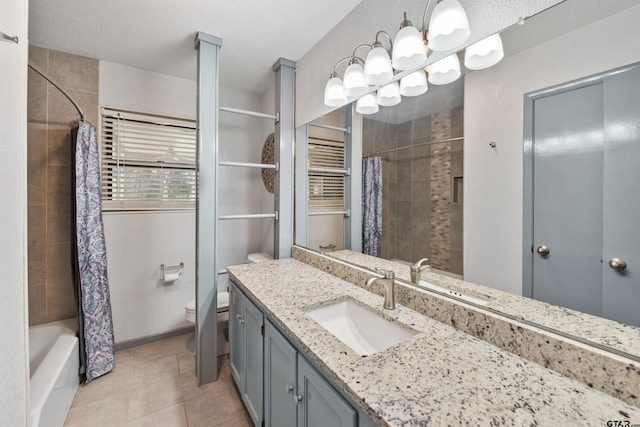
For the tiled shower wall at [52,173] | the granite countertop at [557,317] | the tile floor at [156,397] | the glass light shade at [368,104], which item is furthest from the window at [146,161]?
the granite countertop at [557,317]

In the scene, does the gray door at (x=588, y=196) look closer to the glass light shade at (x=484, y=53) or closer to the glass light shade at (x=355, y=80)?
the glass light shade at (x=484, y=53)

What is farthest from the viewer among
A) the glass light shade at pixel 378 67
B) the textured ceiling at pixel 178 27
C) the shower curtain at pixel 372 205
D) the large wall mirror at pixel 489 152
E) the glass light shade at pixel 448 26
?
the textured ceiling at pixel 178 27

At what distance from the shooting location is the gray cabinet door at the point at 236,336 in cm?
168

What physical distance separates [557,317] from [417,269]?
495 mm

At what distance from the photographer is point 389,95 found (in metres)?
1.39

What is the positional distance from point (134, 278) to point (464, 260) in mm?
2645

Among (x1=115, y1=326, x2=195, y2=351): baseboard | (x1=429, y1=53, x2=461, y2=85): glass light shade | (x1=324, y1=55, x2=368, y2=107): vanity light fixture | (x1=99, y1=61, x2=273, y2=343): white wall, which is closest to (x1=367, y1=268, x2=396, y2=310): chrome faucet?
(x1=429, y1=53, x2=461, y2=85): glass light shade

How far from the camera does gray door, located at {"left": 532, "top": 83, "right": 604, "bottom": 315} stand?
74cm

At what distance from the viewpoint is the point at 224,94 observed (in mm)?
2721

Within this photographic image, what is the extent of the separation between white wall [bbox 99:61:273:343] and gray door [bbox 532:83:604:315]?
2.43m

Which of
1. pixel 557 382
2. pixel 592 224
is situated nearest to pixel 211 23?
pixel 592 224

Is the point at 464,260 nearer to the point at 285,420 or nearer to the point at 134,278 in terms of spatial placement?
the point at 285,420

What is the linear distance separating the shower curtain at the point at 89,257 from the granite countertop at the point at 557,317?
2285mm

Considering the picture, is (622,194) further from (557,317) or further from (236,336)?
(236,336)
